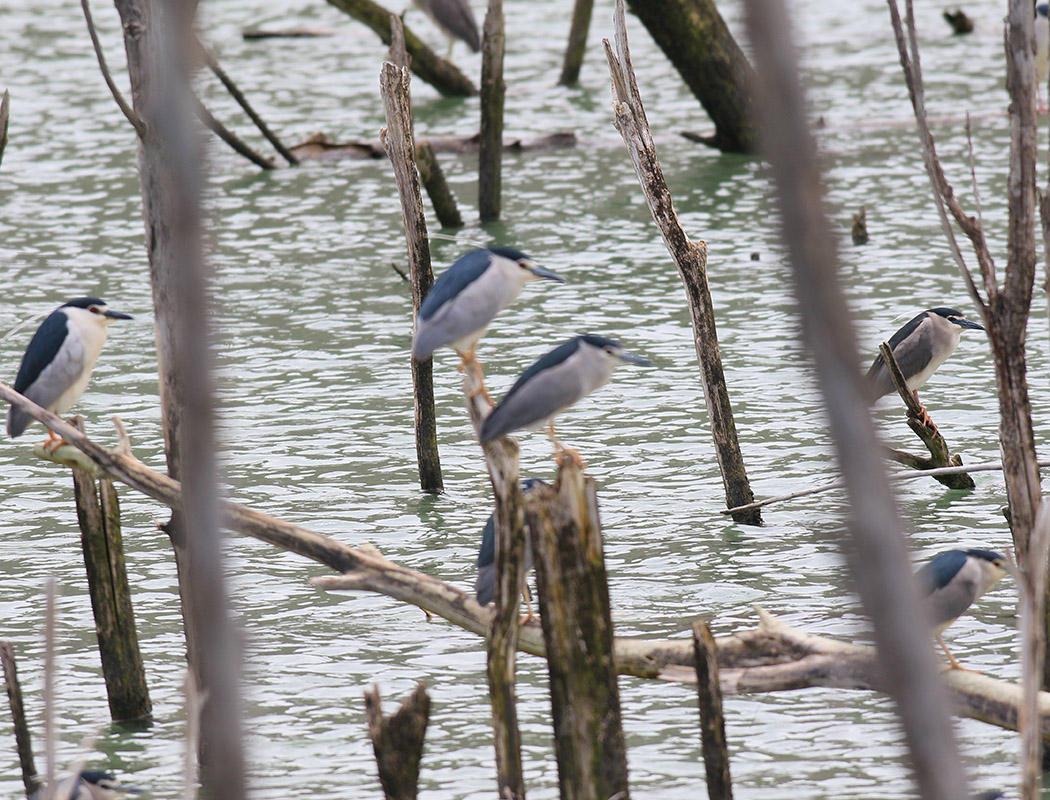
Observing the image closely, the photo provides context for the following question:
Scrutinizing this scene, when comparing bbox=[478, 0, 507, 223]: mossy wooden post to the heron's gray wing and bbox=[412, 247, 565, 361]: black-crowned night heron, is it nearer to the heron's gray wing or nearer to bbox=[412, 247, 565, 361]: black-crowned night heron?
bbox=[412, 247, 565, 361]: black-crowned night heron

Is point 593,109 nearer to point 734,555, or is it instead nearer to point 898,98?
point 898,98

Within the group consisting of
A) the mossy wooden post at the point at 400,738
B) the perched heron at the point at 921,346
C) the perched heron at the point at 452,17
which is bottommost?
the mossy wooden post at the point at 400,738

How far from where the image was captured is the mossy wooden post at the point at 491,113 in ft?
36.3

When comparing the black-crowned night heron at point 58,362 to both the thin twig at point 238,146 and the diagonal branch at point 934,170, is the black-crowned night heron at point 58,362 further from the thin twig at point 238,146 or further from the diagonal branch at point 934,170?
the thin twig at point 238,146

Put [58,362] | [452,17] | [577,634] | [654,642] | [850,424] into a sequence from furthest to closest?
[452,17], [58,362], [654,642], [577,634], [850,424]

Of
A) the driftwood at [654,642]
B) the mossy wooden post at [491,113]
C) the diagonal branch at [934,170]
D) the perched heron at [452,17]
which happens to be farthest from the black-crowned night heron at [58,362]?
the perched heron at [452,17]

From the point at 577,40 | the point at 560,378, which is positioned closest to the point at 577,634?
the point at 560,378

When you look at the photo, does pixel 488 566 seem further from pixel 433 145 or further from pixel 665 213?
pixel 433 145

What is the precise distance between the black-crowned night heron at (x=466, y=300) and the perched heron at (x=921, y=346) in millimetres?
2684

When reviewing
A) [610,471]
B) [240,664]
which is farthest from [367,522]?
[240,664]

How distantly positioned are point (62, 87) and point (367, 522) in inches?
466

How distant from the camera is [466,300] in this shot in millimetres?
5730

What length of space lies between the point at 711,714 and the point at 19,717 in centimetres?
209

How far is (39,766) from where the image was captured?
4.96 m
